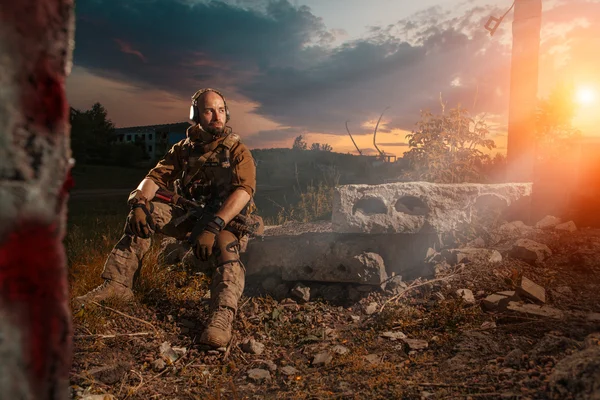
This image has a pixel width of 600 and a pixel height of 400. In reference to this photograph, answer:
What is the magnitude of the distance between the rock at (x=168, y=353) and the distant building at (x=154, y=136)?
47.4 feet

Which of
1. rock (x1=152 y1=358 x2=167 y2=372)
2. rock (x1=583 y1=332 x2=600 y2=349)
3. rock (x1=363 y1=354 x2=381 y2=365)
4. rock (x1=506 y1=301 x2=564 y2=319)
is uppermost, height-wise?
rock (x1=583 y1=332 x2=600 y2=349)

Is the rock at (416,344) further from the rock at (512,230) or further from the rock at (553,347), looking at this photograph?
the rock at (512,230)

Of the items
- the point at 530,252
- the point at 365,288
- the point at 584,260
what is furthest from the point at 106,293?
the point at 584,260

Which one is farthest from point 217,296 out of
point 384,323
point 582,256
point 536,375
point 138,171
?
point 138,171

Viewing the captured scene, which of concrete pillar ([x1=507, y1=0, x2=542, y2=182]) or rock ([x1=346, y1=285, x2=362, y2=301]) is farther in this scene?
concrete pillar ([x1=507, y1=0, x2=542, y2=182])

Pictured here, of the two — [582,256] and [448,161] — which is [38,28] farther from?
[448,161]

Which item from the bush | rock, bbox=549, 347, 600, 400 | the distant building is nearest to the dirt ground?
rock, bbox=549, 347, 600, 400

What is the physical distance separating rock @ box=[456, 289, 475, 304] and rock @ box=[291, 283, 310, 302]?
1419mm

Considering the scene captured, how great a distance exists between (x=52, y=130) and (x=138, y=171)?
18471mm

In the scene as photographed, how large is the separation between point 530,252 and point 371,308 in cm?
188

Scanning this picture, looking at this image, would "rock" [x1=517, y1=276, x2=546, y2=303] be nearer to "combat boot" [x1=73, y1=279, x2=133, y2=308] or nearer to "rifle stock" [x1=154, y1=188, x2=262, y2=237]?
"rifle stock" [x1=154, y1=188, x2=262, y2=237]

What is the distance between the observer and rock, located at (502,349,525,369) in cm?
249

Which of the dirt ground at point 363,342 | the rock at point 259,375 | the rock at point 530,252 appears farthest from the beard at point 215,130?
the rock at point 530,252

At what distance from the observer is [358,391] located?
2527 millimetres
